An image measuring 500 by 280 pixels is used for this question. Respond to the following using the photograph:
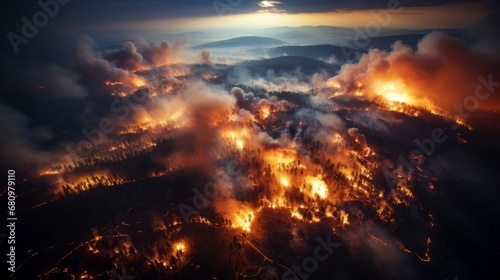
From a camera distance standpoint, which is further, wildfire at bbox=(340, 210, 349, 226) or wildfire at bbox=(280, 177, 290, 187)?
wildfire at bbox=(280, 177, 290, 187)

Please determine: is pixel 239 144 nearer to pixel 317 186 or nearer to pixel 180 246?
pixel 317 186

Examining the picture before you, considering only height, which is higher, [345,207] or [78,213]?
[345,207]

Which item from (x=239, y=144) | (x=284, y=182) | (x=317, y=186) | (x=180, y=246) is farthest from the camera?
(x=239, y=144)

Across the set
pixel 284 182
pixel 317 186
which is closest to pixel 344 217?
Answer: pixel 317 186

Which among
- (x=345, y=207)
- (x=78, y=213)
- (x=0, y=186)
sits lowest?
(x=0, y=186)

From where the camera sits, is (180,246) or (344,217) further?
(344,217)

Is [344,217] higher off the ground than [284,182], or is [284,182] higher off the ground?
[344,217]

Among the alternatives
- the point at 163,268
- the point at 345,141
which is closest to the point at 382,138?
the point at 345,141

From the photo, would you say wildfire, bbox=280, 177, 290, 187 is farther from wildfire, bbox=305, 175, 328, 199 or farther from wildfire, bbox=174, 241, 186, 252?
wildfire, bbox=174, 241, 186, 252

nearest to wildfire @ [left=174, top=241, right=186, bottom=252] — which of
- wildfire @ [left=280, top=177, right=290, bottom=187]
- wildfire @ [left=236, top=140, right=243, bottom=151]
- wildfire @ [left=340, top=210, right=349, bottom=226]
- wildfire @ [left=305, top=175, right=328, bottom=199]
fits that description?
wildfire @ [left=280, top=177, right=290, bottom=187]

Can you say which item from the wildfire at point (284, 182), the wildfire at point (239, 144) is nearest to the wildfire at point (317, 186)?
the wildfire at point (284, 182)

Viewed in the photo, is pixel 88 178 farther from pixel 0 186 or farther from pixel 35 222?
pixel 0 186
